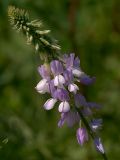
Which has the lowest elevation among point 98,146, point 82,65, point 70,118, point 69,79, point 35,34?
point 82,65

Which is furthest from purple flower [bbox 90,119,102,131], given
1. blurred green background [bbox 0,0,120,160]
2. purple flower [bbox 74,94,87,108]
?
blurred green background [bbox 0,0,120,160]

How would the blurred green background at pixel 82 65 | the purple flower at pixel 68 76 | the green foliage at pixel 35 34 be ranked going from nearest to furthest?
the green foliage at pixel 35 34
the purple flower at pixel 68 76
the blurred green background at pixel 82 65

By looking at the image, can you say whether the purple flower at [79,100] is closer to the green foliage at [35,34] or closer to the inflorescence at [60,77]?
the inflorescence at [60,77]

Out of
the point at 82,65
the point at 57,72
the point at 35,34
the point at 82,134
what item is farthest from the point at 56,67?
the point at 82,65

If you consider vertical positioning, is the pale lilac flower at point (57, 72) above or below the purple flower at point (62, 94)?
above

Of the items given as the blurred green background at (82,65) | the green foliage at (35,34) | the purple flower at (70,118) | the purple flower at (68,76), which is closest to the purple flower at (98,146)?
the purple flower at (70,118)

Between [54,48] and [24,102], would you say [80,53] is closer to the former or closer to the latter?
[24,102]

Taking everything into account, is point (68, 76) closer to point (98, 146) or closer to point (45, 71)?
point (45, 71)

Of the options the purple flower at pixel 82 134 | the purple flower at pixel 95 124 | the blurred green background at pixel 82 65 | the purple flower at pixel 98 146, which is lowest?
the blurred green background at pixel 82 65

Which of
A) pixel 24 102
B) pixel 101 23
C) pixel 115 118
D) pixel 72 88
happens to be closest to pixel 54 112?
pixel 24 102
